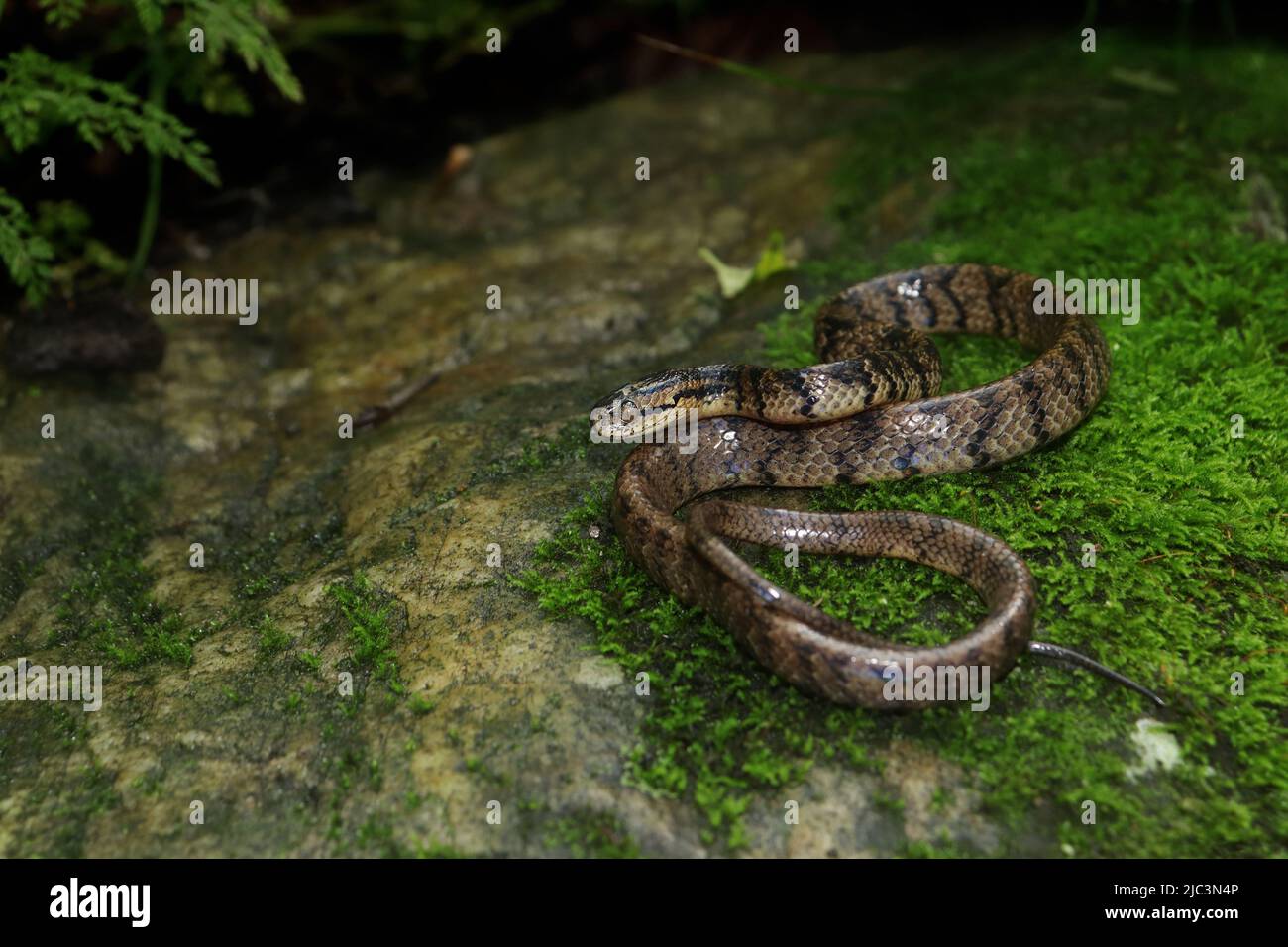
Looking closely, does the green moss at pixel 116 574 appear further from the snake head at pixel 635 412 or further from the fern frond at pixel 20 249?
the snake head at pixel 635 412

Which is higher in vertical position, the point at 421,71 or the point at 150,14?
the point at 421,71

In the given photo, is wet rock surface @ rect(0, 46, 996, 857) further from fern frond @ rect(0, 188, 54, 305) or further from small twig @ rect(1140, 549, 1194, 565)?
small twig @ rect(1140, 549, 1194, 565)

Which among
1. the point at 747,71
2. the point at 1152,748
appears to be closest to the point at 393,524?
the point at 1152,748

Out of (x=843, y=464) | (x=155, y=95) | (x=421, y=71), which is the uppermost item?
(x=421, y=71)

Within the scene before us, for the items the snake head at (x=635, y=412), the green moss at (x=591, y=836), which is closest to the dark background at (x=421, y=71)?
the snake head at (x=635, y=412)

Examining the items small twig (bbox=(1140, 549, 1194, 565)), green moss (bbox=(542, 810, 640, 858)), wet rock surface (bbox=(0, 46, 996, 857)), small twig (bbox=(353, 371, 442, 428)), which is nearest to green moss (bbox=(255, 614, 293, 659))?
wet rock surface (bbox=(0, 46, 996, 857))

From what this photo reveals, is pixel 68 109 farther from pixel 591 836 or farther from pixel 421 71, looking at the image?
pixel 591 836

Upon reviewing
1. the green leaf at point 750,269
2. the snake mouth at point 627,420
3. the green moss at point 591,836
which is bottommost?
the green moss at point 591,836
